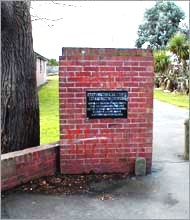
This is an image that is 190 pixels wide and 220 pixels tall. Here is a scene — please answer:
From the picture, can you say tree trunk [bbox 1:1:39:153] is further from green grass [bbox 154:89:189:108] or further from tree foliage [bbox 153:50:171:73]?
tree foliage [bbox 153:50:171:73]

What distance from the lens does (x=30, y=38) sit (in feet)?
21.6

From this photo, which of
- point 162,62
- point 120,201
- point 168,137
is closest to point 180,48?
point 162,62

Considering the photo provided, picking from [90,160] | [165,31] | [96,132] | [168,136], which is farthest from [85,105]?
[165,31]

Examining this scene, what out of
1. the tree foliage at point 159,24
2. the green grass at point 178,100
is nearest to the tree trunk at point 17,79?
the green grass at point 178,100

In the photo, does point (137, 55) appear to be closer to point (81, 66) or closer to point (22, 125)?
point (81, 66)

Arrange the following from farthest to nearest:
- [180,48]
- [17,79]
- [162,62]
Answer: [162,62] < [180,48] < [17,79]

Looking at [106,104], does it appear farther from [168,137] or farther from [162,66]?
[162,66]

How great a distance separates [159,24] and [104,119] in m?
39.2

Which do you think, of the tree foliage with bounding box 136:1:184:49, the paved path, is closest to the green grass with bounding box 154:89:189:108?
the paved path

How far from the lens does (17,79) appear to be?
6359mm

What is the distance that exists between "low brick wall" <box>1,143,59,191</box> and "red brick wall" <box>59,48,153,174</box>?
168 mm

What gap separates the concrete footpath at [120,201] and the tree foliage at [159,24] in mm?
38114

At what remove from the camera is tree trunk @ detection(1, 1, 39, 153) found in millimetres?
6277

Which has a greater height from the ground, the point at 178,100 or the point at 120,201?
the point at 178,100
